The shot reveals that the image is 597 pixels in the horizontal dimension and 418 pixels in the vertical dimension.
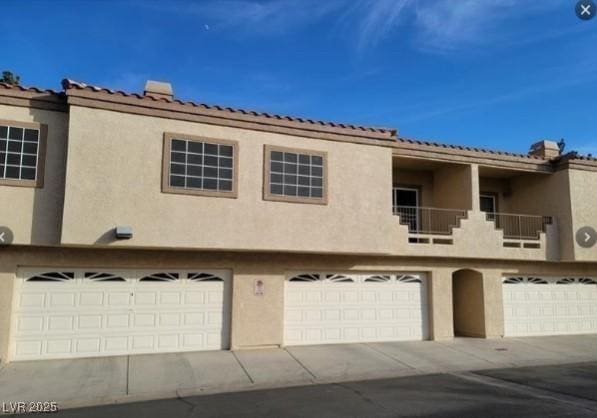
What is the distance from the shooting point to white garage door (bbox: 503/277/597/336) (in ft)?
54.2

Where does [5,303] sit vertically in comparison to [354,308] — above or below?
above

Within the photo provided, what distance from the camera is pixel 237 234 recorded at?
39.7 ft

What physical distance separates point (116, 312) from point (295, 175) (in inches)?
218

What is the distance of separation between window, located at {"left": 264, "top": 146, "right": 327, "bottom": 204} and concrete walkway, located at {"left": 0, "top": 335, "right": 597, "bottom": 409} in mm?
3974

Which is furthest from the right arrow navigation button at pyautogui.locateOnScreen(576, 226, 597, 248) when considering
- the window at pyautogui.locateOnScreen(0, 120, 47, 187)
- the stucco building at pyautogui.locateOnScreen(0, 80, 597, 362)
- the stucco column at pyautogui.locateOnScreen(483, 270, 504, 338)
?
the window at pyautogui.locateOnScreen(0, 120, 47, 187)

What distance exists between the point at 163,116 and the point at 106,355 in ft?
19.2

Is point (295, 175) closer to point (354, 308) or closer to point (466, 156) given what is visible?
point (354, 308)

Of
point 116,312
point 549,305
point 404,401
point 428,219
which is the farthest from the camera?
point 549,305

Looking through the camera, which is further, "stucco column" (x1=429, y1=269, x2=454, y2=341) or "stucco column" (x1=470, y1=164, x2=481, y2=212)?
"stucco column" (x1=470, y1=164, x2=481, y2=212)

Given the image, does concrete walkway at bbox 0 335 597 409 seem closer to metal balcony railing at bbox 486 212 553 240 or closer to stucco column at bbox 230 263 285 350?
stucco column at bbox 230 263 285 350

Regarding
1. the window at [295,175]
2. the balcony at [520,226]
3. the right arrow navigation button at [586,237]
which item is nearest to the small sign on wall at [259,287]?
the window at [295,175]

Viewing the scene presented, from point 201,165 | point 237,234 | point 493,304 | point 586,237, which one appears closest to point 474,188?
point 493,304

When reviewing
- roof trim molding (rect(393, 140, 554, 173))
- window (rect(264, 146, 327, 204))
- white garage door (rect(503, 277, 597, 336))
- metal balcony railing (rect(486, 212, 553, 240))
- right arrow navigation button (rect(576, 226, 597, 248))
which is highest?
roof trim molding (rect(393, 140, 554, 173))

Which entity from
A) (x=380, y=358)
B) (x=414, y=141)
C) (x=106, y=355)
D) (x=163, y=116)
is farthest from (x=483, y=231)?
(x=106, y=355)
